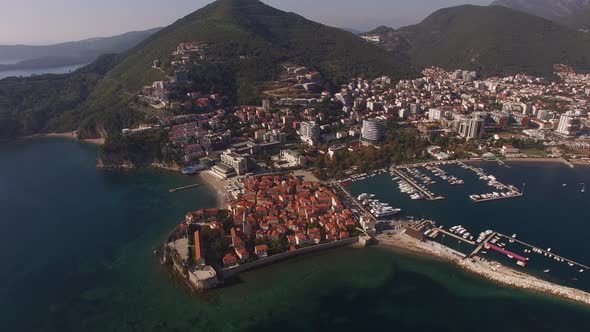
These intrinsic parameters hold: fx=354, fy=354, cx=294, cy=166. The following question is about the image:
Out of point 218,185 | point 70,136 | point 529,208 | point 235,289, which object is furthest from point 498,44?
point 235,289

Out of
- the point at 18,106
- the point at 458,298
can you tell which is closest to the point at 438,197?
the point at 458,298

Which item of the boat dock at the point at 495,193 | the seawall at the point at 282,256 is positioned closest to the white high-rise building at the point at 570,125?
the boat dock at the point at 495,193

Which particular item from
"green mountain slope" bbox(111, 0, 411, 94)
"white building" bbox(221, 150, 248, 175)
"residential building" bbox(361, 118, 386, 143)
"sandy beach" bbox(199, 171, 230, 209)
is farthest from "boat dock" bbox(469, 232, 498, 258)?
"green mountain slope" bbox(111, 0, 411, 94)

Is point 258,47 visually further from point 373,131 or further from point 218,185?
point 218,185

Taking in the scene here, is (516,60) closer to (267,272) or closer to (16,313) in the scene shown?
(267,272)

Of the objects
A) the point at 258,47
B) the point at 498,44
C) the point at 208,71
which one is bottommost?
the point at 208,71
